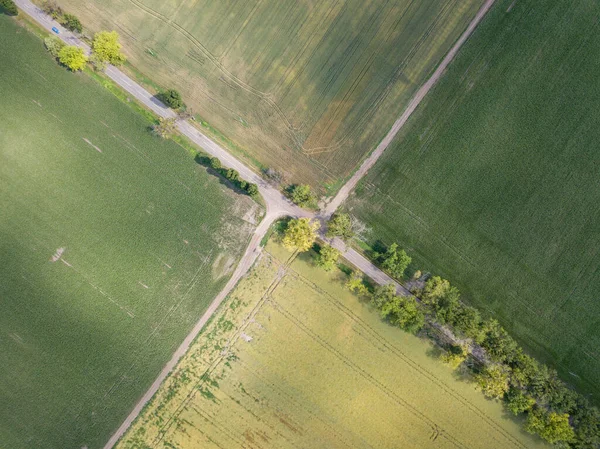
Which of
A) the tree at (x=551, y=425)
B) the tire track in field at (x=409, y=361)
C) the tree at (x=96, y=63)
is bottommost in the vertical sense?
the tire track in field at (x=409, y=361)

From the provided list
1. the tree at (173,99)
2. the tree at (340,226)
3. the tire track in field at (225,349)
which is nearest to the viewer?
the tree at (340,226)

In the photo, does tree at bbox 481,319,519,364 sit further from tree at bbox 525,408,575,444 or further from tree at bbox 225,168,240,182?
tree at bbox 225,168,240,182

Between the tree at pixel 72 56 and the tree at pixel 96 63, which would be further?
the tree at pixel 96 63

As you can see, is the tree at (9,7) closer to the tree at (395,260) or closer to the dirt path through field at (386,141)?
the dirt path through field at (386,141)

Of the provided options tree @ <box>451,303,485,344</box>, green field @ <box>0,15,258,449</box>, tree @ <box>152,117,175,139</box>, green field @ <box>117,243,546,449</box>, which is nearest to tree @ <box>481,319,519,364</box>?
tree @ <box>451,303,485,344</box>

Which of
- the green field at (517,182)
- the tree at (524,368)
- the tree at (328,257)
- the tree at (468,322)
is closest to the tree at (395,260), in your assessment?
the green field at (517,182)

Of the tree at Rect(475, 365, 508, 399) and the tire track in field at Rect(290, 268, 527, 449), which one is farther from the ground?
the tree at Rect(475, 365, 508, 399)

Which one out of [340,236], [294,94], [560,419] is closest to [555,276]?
[560,419]
